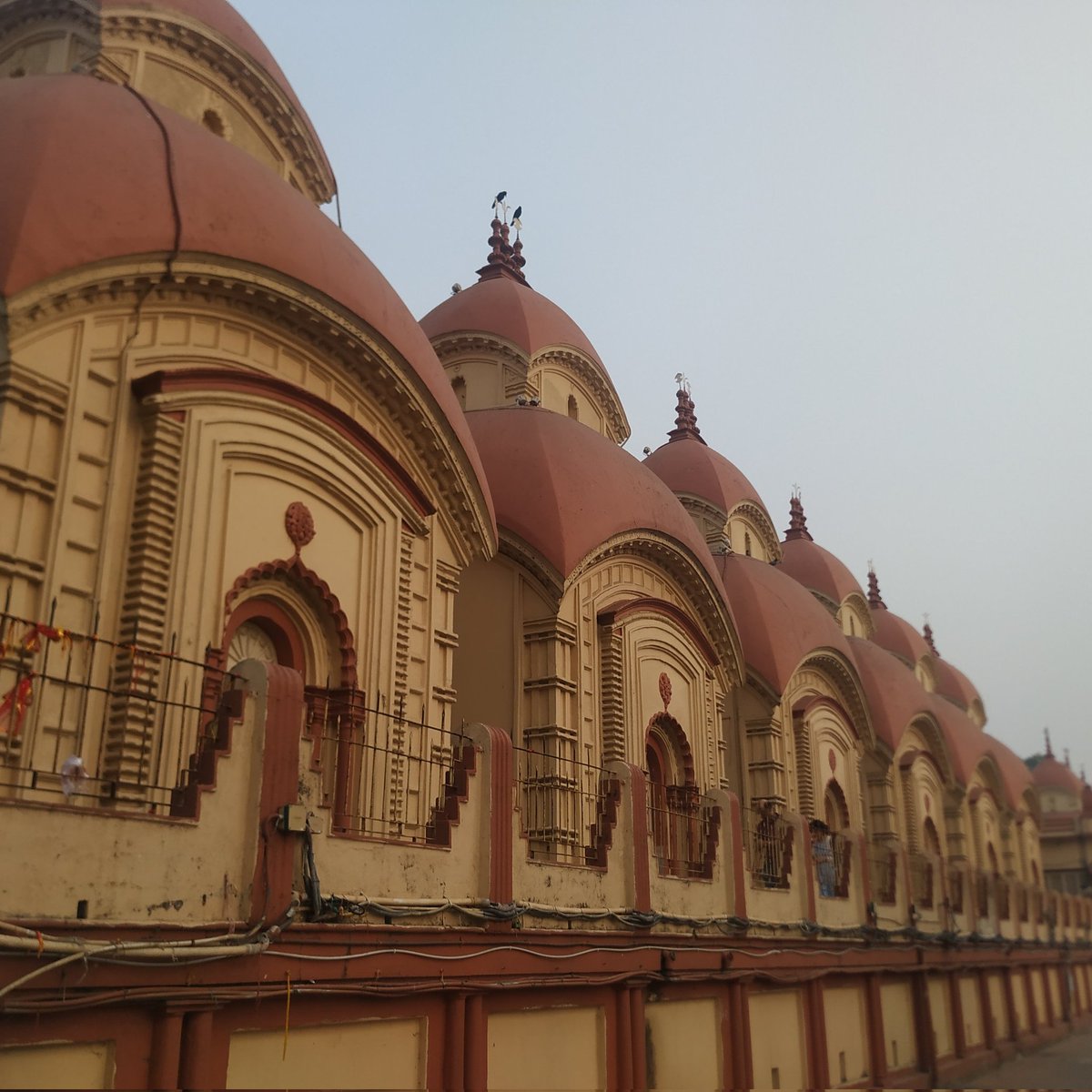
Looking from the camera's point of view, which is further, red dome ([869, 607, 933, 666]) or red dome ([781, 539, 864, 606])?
red dome ([869, 607, 933, 666])

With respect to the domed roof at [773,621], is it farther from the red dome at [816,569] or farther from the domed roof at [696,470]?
the red dome at [816,569]

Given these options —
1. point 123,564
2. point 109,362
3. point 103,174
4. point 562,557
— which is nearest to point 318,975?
point 123,564

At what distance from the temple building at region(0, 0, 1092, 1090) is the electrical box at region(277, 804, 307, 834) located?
39mm

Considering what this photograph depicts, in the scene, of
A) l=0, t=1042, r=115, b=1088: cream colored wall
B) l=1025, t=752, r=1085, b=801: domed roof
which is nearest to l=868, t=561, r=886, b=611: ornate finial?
l=1025, t=752, r=1085, b=801: domed roof

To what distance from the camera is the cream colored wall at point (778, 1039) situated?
1364 centimetres

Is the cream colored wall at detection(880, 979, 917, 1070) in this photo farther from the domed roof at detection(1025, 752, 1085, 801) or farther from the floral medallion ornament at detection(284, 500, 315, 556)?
the domed roof at detection(1025, 752, 1085, 801)

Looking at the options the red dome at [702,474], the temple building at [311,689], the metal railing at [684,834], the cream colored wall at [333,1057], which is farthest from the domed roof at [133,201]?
the red dome at [702,474]

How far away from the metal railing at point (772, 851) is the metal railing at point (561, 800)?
2.50 metres

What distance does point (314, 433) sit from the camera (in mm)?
11055

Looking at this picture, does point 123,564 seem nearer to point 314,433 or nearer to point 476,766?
point 314,433

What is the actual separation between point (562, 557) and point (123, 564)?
249 inches

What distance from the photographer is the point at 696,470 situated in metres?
25.0

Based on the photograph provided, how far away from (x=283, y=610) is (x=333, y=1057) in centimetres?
413

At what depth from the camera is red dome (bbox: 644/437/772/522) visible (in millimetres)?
24578
